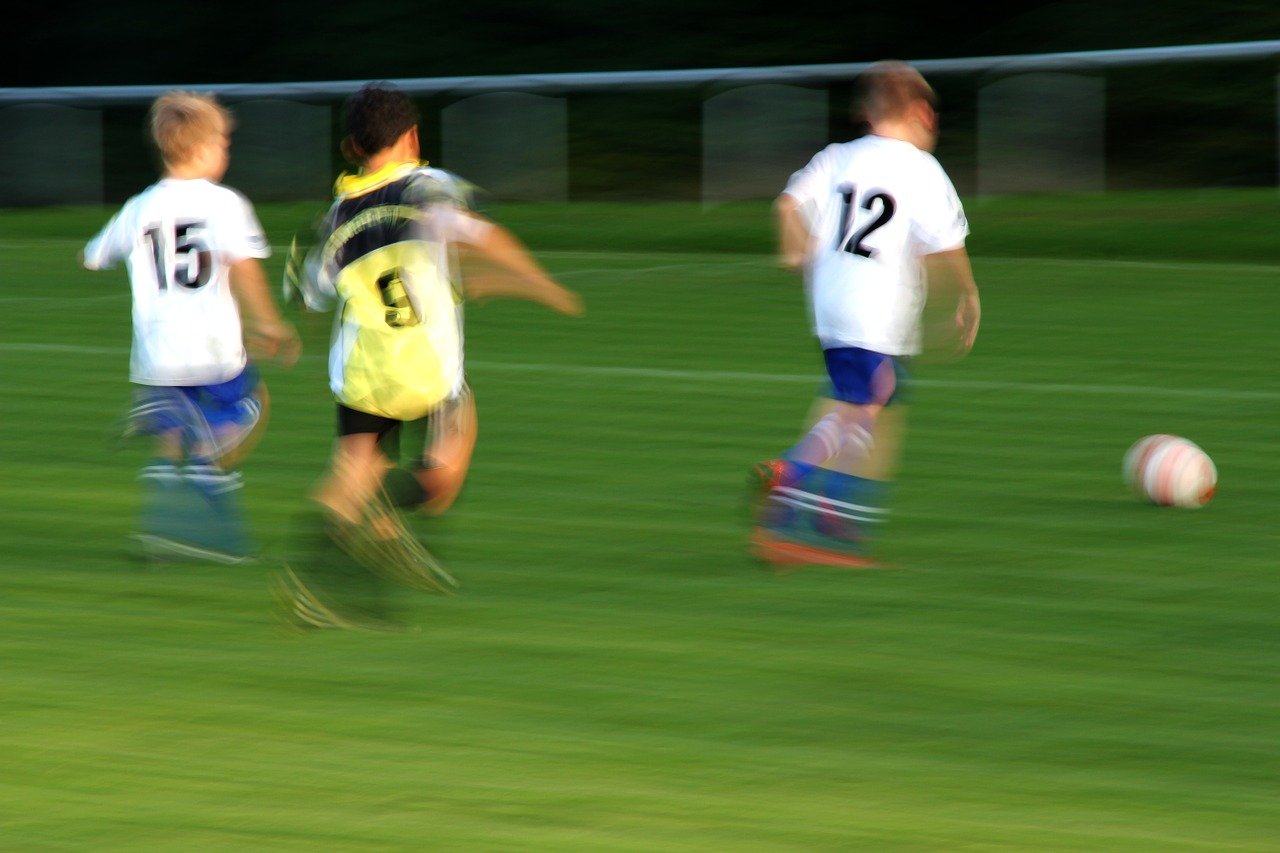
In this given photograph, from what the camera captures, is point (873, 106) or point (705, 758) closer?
point (705, 758)

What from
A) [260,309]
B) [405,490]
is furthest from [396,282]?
[260,309]

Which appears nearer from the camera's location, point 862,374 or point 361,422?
point 361,422

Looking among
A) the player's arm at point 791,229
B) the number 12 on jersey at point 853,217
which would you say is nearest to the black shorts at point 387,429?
the player's arm at point 791,229

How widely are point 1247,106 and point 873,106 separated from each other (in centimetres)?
1716

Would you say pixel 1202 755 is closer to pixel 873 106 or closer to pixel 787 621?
pixel 787 621

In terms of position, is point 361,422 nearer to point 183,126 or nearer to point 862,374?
point 183,126

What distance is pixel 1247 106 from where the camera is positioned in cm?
2298

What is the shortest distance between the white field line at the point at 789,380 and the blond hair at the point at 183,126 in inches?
227

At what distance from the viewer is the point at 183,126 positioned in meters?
6.73

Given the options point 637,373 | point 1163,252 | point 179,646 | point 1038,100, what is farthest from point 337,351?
point 1038,100

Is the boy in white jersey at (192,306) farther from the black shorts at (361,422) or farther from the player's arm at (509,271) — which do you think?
Answer: the player's arm at (509,271)

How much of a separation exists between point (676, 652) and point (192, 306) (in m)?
2.00

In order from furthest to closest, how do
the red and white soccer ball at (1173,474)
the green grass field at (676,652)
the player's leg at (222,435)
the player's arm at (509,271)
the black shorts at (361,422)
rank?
the red and white soccer ball at (1173,474) → the player's leg at (222,435) → the black shorts at (361,422) → the player's arm at (509,271) → the green grass field at (676,652)

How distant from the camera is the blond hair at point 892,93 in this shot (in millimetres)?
6945
